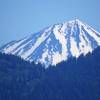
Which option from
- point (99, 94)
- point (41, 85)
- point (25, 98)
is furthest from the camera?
point (41, 85)

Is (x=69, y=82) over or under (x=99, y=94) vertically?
over

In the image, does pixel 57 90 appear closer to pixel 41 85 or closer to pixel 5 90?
pixel 41 85

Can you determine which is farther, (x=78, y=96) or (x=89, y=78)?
(x=89, y=78)

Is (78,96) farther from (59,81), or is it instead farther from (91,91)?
(59,81)

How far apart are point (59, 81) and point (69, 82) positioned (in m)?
8.53

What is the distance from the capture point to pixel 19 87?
200 m

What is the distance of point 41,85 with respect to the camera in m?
196

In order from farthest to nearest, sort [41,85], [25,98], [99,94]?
[41,85] → [25,98] → [99,94]

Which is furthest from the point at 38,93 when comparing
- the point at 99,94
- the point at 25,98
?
the point at 99,94

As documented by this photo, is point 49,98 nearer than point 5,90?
Yes

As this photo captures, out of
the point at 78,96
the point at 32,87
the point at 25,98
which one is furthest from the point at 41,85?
the point at 78,96

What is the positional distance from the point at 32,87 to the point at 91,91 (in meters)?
36.1

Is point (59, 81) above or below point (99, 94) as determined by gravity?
above

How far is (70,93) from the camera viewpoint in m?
179
